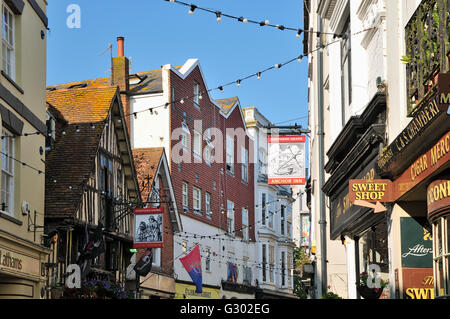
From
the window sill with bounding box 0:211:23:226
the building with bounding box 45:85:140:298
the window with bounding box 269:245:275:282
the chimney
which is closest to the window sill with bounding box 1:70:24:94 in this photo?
the window sill with bounding box 0:211:23:226

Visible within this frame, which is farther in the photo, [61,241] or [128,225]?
[128,225]

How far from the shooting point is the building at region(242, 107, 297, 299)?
161ft

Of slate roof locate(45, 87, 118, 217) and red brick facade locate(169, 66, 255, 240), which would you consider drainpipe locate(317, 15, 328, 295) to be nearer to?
slate roof locate(45, 87, 118, 217)

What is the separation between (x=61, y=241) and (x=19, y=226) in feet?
17.8

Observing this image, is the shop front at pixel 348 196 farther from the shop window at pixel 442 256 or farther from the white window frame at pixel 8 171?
the white window frame at pixel 8 171

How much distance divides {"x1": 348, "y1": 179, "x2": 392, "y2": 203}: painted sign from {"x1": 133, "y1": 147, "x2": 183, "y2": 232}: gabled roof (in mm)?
19923

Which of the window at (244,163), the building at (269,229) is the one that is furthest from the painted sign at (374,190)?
the building at (269,229)

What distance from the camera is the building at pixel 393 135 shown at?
31.3 feet

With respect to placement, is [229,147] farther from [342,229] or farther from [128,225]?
[342,229]

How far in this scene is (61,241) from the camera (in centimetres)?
2247

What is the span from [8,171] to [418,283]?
9.41 m

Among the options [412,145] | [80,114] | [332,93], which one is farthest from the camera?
[80,114]
